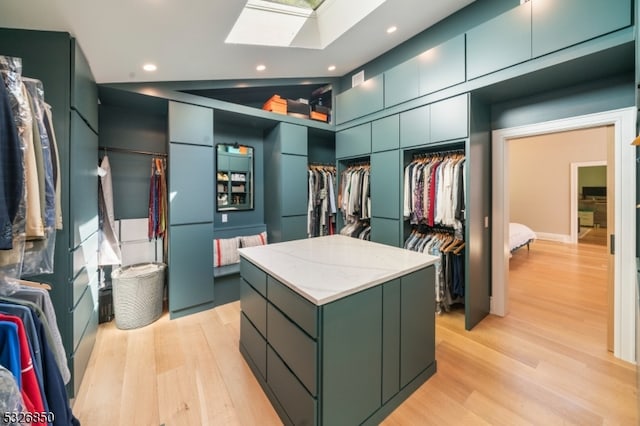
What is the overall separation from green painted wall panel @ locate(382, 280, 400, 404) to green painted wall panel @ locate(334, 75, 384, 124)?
2566 mm

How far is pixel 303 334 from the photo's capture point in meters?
1.36

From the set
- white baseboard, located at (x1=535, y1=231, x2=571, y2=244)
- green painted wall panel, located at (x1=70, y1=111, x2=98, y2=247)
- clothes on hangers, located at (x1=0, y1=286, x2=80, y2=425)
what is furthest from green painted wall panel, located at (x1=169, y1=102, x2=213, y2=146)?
white baseboard, located at (x1=535, y1=231, x2=571, y2=244)

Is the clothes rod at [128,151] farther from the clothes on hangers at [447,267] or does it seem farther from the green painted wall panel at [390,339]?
the clothes on hangers at [447,267]

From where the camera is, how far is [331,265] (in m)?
1.74

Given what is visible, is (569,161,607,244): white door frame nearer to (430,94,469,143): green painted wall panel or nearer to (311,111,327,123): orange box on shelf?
(430,94,469,143): green painted wall panel

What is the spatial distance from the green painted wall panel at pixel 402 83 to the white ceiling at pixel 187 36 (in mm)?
381

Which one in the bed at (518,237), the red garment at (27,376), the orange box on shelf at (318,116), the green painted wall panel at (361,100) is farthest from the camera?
the bed at (518,237)

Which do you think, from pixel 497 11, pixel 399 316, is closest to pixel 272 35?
pixel 497 11

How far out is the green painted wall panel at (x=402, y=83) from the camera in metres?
2.94

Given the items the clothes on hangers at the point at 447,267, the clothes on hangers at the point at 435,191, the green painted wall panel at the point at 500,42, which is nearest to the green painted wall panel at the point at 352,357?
the clothes on hangers at the point at 447,267

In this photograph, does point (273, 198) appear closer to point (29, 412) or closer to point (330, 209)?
point (330, 209)

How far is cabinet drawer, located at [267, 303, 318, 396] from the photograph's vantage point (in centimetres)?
130

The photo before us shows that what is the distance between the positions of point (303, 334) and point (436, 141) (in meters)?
2.42

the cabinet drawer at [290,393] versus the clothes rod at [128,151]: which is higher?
the clothes rod at [128,151]
